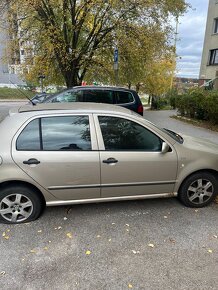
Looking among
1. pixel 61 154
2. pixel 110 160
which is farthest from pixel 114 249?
pixel 61 154

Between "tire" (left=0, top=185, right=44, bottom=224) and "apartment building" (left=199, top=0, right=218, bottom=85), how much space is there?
20279mm

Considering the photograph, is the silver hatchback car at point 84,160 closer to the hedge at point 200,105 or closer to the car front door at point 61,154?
the car front door at point 61,154

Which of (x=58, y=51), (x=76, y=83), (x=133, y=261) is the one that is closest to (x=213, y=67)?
(x=76, y=83)

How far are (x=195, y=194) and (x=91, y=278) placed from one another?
6.70 ft

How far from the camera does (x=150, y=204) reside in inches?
149

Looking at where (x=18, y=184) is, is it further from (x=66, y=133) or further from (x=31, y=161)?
(x=66, y=133)

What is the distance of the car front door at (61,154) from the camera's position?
307 cm

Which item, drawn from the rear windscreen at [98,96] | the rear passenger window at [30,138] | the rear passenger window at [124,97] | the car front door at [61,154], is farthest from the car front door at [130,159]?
the rear passenger window at [124,97]

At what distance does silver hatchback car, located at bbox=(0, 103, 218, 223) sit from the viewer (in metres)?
3.09

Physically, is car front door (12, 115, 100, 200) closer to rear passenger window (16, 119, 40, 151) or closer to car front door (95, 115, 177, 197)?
rear passenger window (16, 119, 40, 151)

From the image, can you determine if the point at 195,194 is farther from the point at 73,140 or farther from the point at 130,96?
the point at 130,96

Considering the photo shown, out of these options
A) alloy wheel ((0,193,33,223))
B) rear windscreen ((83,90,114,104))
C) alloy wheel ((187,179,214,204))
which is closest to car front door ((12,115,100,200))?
alloy wheel ((0,193,33,223))

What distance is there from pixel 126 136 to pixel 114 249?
4.80 feet

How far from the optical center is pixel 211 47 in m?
20.5
